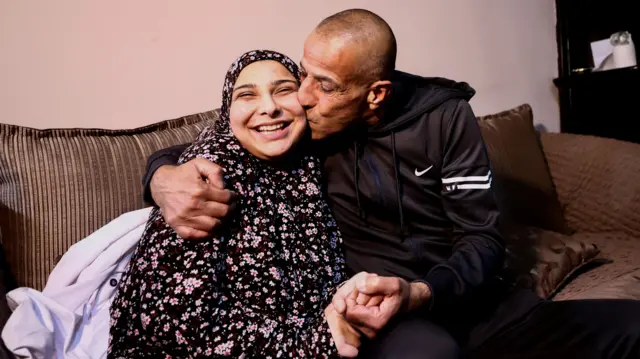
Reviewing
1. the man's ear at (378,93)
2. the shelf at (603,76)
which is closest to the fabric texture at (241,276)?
the man's ear at (378,93)

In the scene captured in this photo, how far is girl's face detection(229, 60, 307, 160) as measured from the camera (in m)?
1.14

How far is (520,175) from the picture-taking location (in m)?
1.98

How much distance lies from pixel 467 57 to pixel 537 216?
0.81 m

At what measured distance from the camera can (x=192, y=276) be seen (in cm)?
101

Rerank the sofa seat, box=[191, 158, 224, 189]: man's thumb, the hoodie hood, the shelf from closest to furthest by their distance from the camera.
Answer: box=[191, 158, 224, 189]: man's thumb, the hoodie hood, the sofa seat, the shelf

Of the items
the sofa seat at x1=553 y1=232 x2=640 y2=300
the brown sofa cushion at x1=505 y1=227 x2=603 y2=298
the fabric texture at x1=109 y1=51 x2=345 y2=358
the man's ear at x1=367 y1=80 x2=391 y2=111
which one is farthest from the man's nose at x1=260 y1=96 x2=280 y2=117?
the sofa seat at x1=553 y1=232 x2=640 y2=300

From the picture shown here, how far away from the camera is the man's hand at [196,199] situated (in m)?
1.03

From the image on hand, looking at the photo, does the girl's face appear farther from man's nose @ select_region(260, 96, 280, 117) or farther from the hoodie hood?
the hoodie hood

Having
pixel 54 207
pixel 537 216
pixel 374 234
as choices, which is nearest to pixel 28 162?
pixel 54 207

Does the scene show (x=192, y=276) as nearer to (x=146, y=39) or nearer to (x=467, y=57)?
(x=146, y=39)

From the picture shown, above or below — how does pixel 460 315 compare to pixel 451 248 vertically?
below

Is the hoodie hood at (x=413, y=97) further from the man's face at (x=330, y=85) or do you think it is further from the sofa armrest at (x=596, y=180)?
the sofa armrest at (x=596, y=180)

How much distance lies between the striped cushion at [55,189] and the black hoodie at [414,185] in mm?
532

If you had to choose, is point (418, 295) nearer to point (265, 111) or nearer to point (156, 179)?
point (265, 111)
